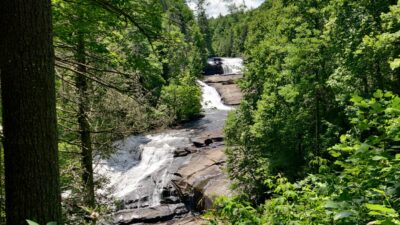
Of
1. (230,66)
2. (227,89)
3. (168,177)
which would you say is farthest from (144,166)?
(230,66)

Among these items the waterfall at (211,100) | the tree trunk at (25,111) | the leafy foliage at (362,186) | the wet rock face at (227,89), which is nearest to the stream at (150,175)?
the leafy foliage at (362,186)

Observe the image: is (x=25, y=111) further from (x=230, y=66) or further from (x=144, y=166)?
(x=230, y=66)

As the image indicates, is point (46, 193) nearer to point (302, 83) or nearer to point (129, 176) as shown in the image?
point (302, 83)

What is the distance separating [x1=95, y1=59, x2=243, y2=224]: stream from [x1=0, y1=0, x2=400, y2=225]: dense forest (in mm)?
3794

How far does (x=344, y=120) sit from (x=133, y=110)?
35.8 feet

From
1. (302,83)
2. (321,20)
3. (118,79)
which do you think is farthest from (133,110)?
(321,20)

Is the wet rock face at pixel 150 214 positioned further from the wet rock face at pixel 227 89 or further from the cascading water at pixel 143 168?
the wet rock face at pixel 227 89

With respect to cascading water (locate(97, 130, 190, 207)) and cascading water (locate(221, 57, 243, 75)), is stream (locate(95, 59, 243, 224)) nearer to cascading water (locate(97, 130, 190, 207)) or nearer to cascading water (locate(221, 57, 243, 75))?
cascading water (locate(97, 130, 190, 207))

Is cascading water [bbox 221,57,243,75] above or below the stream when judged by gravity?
above

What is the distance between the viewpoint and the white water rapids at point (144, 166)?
18.8m

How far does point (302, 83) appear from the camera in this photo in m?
14.8

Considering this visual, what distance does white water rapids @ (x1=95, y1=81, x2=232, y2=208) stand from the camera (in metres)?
18.8

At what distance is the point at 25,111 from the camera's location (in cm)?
239

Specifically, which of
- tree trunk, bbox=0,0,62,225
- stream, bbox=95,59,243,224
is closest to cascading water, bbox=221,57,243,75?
stream, bbox=95,59,243,224
